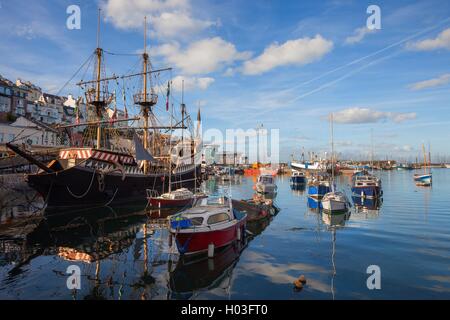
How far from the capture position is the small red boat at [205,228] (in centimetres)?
1719

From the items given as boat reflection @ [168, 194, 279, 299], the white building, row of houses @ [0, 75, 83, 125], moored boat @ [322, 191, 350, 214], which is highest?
row of houses @ [0, 75, 83, 125]

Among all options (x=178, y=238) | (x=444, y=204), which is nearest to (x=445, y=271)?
(x=178, y=238)

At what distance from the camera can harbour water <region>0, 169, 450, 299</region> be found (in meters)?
13.2

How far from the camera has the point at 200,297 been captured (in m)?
12.8

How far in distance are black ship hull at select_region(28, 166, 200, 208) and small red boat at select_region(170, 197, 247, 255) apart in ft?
55.2

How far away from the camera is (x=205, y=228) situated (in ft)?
58.6

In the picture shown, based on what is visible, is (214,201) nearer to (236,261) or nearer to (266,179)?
(236,261)

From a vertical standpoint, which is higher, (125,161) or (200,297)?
(125,161)

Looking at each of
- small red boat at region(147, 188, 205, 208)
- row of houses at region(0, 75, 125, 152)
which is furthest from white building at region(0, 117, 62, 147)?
small red boat at region(147, 188, 205, 208)

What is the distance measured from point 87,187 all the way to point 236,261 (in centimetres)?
2657

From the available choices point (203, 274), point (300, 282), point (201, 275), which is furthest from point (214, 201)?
point (300, 282)

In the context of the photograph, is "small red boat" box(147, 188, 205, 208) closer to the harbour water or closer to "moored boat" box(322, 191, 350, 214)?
the harbour water
